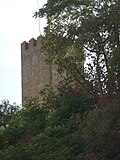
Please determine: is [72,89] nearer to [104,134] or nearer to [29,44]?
[104,134]

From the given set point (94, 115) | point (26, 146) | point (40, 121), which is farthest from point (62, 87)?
point (94, 115)

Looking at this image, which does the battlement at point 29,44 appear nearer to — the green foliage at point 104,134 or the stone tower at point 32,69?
the stone tower at point 32,69

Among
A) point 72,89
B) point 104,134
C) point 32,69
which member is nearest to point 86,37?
point 72,89

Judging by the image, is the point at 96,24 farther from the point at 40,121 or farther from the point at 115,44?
the point at 40,121

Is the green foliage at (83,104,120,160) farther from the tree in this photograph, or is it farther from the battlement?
the battlement

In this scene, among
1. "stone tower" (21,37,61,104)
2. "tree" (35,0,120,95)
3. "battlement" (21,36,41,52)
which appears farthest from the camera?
"battlement" (21,36,41,52)

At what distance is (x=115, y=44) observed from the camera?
16391 mm

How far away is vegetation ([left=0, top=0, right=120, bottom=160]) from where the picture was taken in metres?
11.8

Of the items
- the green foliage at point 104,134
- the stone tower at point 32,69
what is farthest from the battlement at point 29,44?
the green foliage at point 104,134

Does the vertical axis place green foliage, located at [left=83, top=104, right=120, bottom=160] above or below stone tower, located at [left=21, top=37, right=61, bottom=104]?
below

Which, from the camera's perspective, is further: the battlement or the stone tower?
the battlement

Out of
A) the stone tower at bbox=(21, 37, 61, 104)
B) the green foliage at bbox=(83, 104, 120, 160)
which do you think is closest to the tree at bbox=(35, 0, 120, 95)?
the green foliage at bbox=(83, 104, 120, 160)

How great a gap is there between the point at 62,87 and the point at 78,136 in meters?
6.12

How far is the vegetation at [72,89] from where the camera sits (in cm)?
1178
